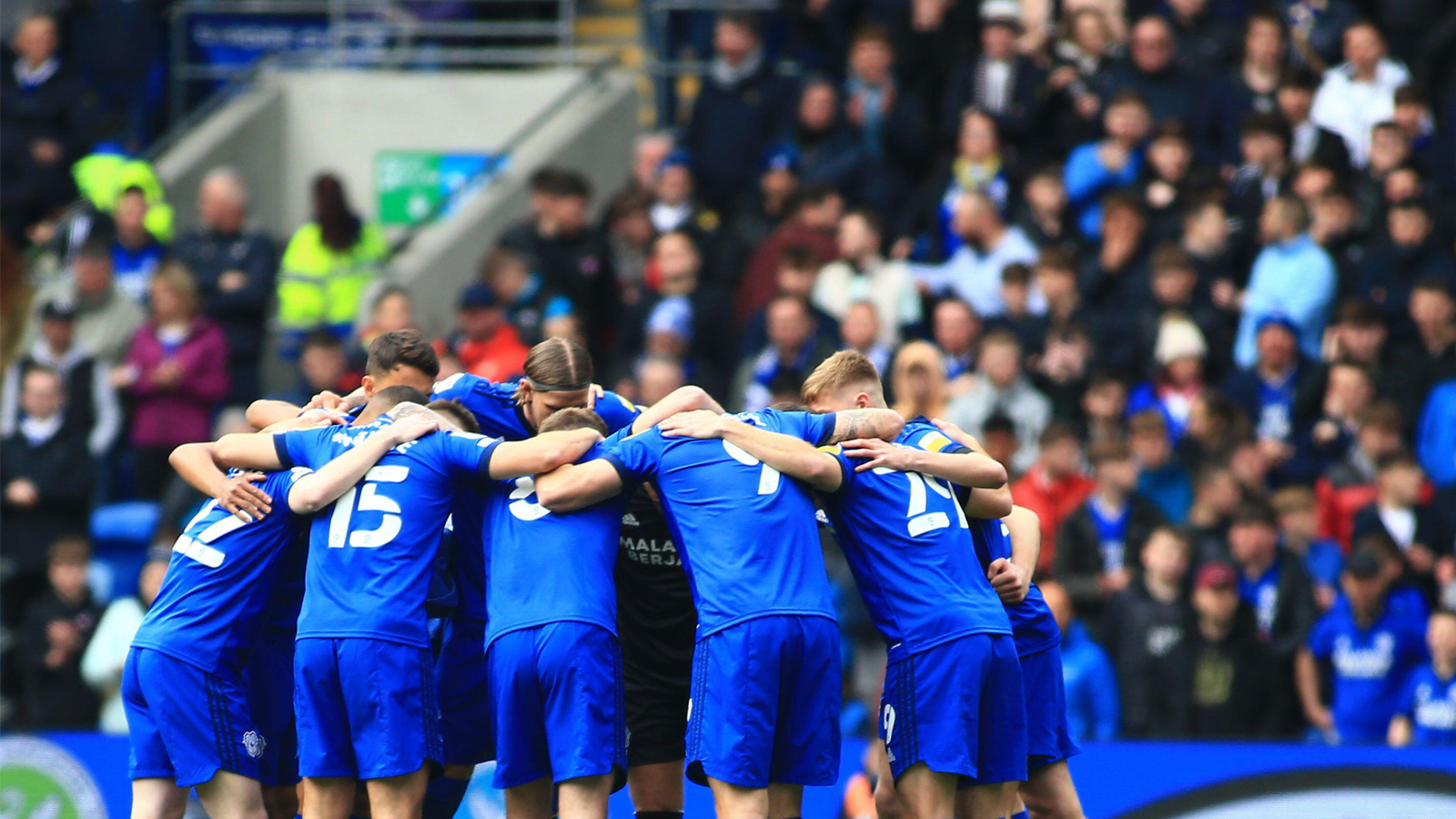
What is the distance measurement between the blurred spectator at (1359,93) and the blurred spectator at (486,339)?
5802 millimetres

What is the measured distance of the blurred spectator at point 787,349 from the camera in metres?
12.8

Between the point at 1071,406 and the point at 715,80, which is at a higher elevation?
the point at 715,80

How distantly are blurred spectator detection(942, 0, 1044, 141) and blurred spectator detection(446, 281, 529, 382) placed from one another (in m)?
3.70

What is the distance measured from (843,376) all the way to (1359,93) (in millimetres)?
7171

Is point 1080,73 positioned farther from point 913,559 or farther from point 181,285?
point 913,559

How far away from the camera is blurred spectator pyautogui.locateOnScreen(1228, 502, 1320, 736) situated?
11.5m

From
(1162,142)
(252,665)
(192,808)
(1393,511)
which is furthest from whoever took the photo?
(1162,142)

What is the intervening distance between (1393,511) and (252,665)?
272 inches

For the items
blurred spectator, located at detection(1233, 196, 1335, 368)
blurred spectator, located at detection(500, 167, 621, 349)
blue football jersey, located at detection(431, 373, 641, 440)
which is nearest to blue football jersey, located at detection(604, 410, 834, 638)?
blue football jersey, located at detection(431, 373, 641, 440)

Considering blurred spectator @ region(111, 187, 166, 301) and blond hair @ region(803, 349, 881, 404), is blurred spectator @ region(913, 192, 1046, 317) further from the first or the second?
blurred spectator @ region(111, 187, 166, 301)

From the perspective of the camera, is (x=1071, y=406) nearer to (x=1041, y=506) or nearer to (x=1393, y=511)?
(x=1041, y=506)

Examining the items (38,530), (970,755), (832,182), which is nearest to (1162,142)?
(832,182)

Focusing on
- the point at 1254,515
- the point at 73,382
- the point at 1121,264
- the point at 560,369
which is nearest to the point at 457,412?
the point at 560,369

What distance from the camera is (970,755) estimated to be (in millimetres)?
7898
